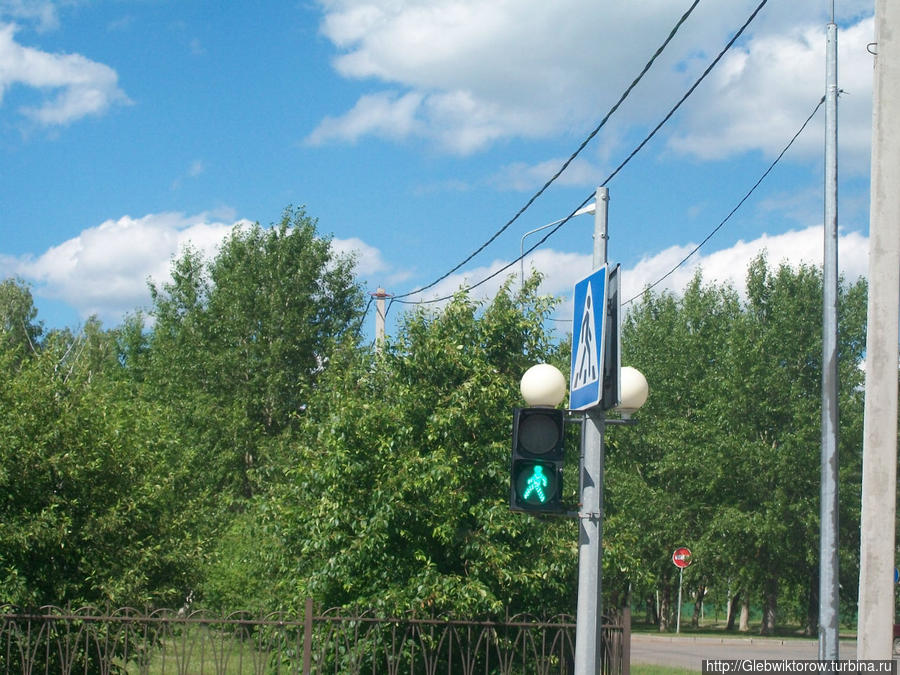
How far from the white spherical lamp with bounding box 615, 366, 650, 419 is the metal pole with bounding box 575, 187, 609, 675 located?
33cm

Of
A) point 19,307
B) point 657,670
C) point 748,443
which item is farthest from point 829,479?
point 19,307

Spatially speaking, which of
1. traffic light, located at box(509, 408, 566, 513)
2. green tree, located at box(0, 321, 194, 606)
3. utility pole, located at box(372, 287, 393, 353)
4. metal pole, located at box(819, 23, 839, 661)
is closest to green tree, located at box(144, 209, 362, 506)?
utility pole, located at box(372, 287, 393, 353)

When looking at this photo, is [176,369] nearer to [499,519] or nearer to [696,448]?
[696,448]

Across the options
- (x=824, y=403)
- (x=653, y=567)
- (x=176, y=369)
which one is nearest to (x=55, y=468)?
(x=824, y=403)

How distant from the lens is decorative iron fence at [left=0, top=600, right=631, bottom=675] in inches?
349

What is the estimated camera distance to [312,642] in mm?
10281

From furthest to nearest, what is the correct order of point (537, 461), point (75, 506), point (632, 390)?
1. point (75, 506)
2. point (632, 390)
3. point (537, 461)

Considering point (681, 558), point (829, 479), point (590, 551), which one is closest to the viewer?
point (590, 551)

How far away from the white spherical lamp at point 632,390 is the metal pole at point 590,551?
33cm

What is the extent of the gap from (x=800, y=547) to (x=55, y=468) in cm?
2923

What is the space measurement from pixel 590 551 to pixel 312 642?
4.86 meters

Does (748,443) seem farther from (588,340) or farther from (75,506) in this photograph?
(588,340)

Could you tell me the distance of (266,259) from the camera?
1294 inches

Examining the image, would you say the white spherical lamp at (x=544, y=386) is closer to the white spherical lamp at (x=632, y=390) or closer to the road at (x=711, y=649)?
the white spherical lamp at (x=632, y=390)
